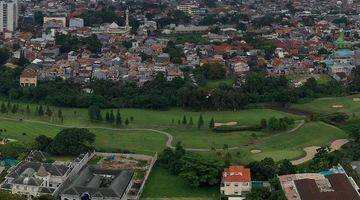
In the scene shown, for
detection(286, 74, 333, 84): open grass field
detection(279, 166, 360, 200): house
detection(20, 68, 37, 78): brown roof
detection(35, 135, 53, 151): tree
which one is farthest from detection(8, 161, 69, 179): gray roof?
detection(286, 74, 333, 84): open grass field

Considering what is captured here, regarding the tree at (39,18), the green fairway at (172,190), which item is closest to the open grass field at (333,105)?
the green fairway at (172,190)

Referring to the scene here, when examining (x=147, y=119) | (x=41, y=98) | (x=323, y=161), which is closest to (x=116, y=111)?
(x=147, y=119)

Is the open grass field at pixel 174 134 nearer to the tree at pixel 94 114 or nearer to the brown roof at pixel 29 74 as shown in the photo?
the tree at pixel 94 114

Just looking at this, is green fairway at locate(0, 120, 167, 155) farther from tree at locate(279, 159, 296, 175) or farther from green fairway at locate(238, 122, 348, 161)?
tree at locate(279, 159, 296, 175)

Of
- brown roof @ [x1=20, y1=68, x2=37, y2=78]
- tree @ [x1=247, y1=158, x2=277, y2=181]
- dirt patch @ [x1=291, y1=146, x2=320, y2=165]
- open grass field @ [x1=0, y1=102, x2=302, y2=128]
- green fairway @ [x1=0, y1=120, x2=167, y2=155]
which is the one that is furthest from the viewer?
brown roof @ [x1=20, y1=68, x2=37, y2=78]

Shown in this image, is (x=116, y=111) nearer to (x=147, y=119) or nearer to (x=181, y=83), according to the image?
(x=147, y=119)

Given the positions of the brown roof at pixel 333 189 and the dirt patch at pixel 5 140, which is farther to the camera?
the dirt patch at pixel 5 140
